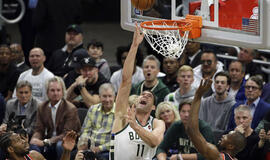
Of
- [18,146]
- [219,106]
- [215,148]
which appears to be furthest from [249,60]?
[18,146]

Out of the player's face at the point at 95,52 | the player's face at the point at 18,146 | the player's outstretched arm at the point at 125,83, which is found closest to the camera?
the player's outstretched arm at the point at 125,83

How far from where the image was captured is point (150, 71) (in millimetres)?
9484

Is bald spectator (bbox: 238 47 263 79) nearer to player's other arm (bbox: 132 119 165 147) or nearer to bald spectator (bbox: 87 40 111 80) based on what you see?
bald spectator (bbox: 87 40 111 80)

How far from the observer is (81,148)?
8570 millimetres

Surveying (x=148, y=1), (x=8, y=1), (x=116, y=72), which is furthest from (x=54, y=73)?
(x=8, y=1)

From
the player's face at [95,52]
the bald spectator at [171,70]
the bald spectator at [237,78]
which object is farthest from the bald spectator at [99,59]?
the bald spectator at [237,78]

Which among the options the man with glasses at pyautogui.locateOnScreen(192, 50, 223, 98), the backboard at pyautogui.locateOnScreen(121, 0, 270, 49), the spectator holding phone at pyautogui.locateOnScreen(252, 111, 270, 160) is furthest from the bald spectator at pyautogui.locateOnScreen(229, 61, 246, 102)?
the backboard at pyautogui.locateOnScreen(121, 0, 270, 49)

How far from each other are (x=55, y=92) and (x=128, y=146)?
2331mm

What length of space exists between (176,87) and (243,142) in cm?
288

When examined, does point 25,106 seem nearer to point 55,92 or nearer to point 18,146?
point 55,92

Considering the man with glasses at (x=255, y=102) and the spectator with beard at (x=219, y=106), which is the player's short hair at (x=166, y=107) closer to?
the spectator with beard at (x=219, y=106)

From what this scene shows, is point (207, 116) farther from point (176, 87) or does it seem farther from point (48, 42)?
point (48, 42)

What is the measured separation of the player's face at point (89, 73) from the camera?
981 cm

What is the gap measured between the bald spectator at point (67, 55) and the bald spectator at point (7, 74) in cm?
69
